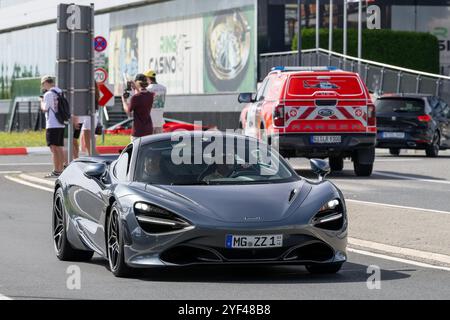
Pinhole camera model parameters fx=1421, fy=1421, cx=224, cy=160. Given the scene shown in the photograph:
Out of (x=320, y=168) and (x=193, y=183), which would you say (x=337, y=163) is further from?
(x=193, y=183)

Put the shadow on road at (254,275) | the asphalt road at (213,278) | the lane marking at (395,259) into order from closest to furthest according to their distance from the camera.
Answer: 1. the asphalt road at (213,278)
2. the shadow on road at (254,275)
3. the lane marking at (395,259)

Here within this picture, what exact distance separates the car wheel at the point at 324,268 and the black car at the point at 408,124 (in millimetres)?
21961

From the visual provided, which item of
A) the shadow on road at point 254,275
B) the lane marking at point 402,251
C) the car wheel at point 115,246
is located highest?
the car wheel at point 115,246

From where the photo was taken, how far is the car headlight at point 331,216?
433 inches

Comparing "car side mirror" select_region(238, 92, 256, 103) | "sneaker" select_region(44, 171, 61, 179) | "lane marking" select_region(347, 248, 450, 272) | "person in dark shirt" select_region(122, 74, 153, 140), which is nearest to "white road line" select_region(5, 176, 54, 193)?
"sneaker" select_region(44, 171, 61, 179)

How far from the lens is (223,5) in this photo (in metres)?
61.8

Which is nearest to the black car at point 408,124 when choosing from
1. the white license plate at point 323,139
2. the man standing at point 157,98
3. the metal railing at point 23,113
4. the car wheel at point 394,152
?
the car wheel at point 394,152

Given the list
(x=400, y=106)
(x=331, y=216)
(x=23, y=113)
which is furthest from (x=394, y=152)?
(x=23, y=113)

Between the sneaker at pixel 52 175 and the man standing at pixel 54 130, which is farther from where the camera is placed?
the man standing at pixel 54 130

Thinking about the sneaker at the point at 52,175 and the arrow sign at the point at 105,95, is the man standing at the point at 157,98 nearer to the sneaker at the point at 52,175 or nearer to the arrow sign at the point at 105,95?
the sneaker at the point at 52,175

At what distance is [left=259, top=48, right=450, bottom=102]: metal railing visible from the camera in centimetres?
4925

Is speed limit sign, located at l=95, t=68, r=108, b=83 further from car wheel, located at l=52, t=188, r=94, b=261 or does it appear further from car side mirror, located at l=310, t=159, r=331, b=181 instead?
car side mirror, located at l=310, t=159, r=331, b=181

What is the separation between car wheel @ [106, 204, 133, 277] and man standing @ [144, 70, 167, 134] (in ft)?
47.0

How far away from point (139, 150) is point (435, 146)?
22604mm
